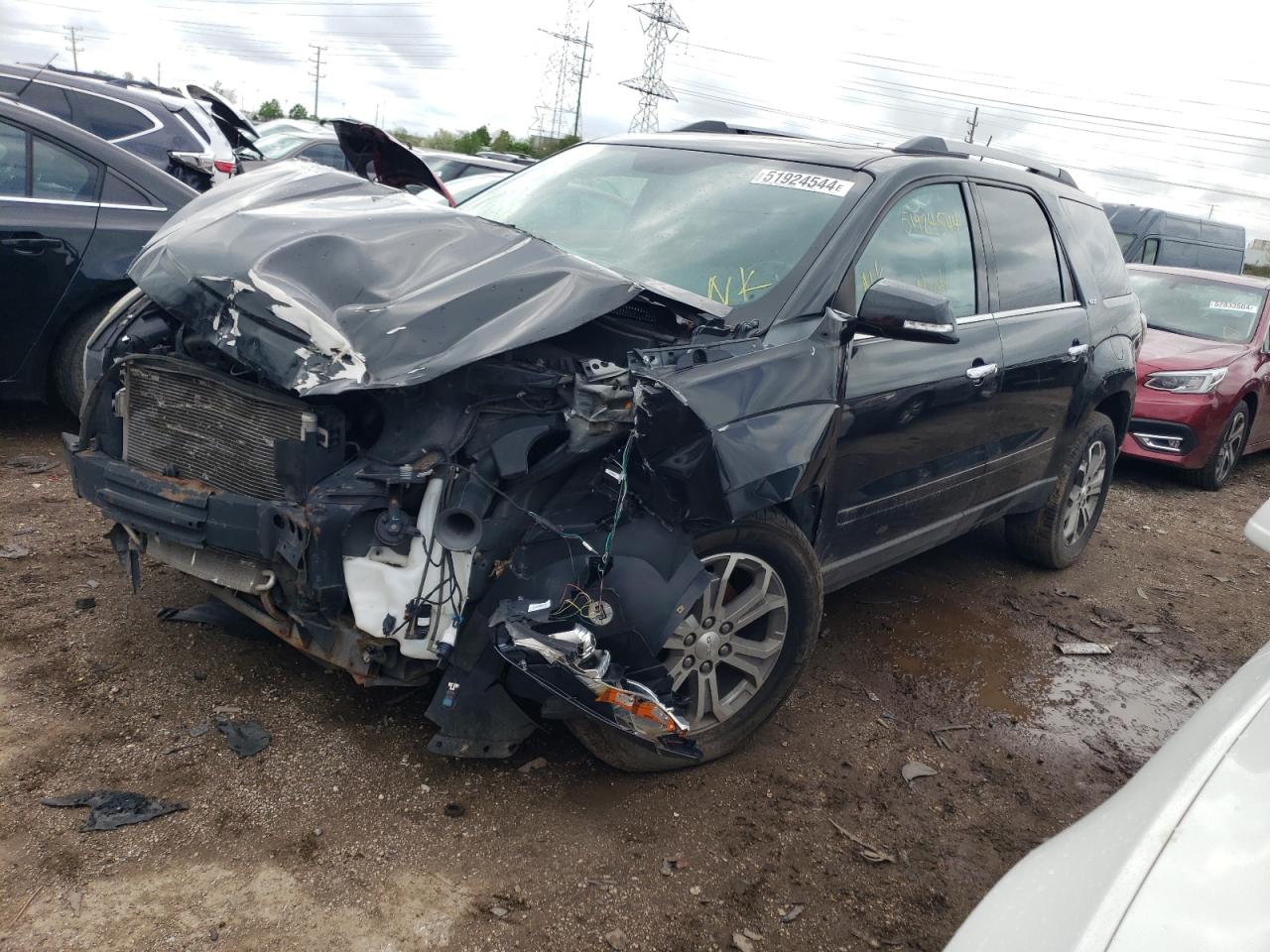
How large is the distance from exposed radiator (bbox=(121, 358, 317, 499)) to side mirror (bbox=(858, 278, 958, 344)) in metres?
1.64

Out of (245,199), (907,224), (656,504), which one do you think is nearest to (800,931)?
(656,504)

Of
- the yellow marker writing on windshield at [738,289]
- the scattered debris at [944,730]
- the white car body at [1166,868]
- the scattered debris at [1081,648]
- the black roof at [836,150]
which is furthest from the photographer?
the scattered debris at [1081,648]

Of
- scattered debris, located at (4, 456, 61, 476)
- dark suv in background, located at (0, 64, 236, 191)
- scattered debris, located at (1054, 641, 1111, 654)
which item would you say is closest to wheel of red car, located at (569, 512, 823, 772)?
scattered debris, located at (1054, 641, 1111, 654)

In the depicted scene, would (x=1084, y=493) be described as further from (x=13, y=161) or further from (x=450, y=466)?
(x=13, y=161)

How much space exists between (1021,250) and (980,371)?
83 cm

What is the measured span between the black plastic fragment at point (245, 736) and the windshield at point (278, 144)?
9.88 metres

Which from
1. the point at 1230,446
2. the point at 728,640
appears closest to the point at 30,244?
the point at 728,640

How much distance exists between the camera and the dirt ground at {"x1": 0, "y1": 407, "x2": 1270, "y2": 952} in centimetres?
234

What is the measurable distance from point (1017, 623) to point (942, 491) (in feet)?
3.82

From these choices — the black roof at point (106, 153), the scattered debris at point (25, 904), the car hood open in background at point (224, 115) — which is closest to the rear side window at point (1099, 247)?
the black roof at point (106, 153)

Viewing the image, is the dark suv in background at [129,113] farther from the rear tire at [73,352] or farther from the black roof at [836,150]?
the black roof at [836,150]

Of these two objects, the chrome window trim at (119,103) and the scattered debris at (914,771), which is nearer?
the scattered debris at (914,771)

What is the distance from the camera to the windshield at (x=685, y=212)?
10.6ft

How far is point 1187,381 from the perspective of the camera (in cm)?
751
